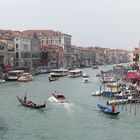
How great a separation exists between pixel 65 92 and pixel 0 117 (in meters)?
11.3

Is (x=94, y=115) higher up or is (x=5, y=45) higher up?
(x=5, y=45)

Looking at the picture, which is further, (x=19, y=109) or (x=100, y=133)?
(x=19, y=109)

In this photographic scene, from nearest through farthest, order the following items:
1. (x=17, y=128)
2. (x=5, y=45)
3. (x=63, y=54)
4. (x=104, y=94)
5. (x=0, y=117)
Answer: (x=17, y=128)
(x=0, y=117)
(x=104, y=94)
(x=5, y=45)
(x=63, y=54)

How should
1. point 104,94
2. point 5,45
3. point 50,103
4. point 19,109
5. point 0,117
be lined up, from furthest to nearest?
point 5,45
point 104,94
point 50,103
point 19,109
point 0,117

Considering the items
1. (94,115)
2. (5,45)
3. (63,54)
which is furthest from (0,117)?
(63,54)

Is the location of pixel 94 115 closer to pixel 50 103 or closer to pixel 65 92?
pixel 50 103

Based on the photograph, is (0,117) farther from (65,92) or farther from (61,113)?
(65,92)

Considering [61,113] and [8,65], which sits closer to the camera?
[61,113]

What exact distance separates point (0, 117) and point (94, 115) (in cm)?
361

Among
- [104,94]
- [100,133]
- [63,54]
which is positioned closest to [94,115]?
[100,133]

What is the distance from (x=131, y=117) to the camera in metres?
19.1

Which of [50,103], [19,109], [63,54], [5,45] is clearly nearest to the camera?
[19,109]

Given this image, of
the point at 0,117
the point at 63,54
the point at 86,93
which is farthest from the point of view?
the point at 63,54

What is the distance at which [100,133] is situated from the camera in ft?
53.2
